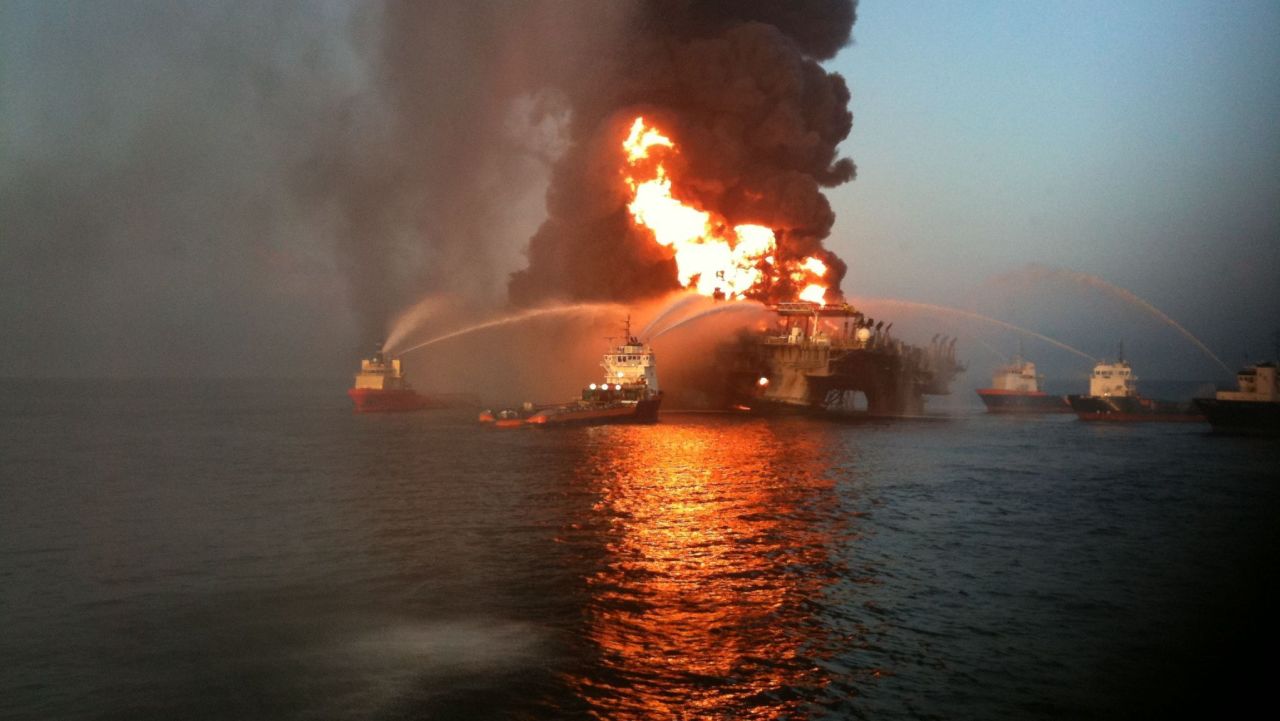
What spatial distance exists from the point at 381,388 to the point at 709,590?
81382mm

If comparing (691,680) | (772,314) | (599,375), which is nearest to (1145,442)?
(772,314)

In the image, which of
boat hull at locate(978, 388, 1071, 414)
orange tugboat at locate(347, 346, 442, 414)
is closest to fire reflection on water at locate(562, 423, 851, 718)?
orange tugboat at locate(347, 346, 442, 414)

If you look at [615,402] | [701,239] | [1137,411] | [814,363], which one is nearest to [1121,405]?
[1137,411]

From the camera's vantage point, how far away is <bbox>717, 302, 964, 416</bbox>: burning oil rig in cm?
8912

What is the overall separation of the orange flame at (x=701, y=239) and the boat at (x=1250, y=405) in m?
37.5

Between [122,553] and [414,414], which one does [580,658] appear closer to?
[122,553]

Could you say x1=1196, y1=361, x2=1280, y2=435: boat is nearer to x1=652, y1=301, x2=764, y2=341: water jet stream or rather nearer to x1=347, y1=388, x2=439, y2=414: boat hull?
x1=652, y1=301, x2=764, y2=341: water jet stream

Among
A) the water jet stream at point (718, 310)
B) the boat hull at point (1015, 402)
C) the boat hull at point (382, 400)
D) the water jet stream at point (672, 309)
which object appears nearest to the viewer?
the water jet stream at point (672, 309)

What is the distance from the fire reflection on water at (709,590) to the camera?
17.0m

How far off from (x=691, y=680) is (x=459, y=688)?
15.1 feet

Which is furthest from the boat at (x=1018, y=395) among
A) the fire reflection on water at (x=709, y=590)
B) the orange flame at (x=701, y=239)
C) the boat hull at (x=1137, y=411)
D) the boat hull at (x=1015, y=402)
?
the fire reflection on water at (x=709, y=590)

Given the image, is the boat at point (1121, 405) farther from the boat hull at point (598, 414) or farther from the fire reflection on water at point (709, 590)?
the fire reflection on water at point (709, 590)

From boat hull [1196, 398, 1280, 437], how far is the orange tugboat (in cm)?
8159

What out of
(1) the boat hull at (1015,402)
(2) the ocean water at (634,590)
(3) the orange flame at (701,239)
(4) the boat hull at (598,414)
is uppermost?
(3) the orange flame at (701,239)
